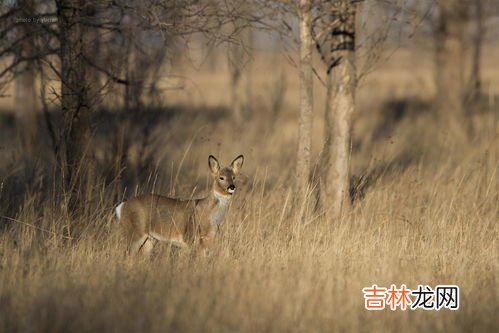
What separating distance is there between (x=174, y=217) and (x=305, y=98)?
2.23 meters

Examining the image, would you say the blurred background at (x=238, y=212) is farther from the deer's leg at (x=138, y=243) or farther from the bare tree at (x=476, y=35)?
the bare tree at (x=476, y=35)

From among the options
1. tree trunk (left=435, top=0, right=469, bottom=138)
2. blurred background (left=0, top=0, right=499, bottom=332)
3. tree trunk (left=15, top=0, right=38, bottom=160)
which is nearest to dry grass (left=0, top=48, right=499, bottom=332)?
blurred background (left=0, top=0, right=499, bottom=332)

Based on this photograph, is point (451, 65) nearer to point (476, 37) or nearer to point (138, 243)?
point (476, 37)

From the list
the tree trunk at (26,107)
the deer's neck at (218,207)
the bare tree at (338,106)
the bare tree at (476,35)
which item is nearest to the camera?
the deer's neck at (218,207)

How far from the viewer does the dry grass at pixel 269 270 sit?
18.4ft

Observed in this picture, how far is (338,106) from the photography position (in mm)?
9656

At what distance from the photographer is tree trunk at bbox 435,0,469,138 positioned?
19.0 metres

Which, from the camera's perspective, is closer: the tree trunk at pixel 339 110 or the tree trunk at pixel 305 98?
the tree trunk at pixel 305 98

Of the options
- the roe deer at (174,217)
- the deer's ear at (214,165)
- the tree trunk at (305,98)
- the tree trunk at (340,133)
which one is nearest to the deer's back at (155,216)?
the roe deer at (174,217)

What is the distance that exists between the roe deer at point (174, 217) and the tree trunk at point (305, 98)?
1.12 m

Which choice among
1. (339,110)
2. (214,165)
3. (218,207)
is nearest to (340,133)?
(339,110)

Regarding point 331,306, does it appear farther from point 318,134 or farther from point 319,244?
point 318,134

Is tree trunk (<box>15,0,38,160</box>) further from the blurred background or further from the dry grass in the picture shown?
the dry grass

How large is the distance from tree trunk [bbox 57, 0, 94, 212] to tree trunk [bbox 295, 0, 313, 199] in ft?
8.18
